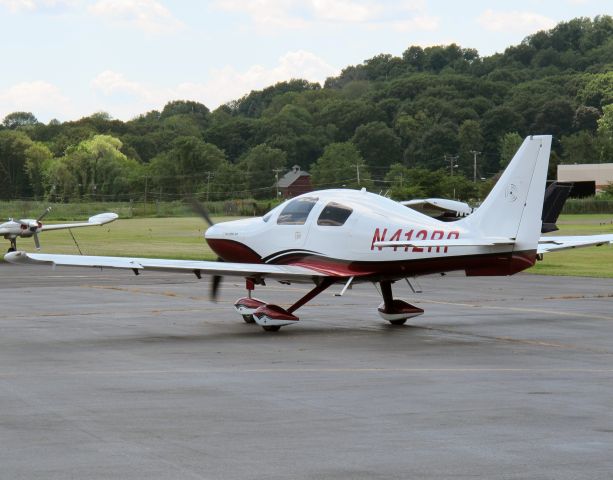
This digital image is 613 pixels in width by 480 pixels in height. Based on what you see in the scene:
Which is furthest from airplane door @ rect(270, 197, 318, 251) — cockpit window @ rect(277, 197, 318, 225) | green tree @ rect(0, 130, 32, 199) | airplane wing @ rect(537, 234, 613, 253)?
green tree @ rect(0, 130, 32, 199)

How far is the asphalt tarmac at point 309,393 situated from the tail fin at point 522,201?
165 centimetres

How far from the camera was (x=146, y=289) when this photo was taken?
1111 inches

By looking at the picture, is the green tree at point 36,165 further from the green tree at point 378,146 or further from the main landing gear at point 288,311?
the main landing gear at point 288,311

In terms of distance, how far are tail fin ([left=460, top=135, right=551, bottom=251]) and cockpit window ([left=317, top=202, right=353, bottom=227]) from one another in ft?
7.79

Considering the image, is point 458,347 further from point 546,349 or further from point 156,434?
point 156,434

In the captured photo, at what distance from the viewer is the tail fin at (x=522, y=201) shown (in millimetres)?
16891

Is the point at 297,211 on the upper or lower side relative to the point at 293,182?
lower

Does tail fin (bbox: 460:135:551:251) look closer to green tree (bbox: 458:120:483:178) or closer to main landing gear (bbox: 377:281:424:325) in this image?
main landing gear (bbox: 377:281:424:325)

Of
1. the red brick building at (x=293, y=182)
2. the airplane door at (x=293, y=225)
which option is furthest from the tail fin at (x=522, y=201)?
the red brick building at (x=293, y=182)

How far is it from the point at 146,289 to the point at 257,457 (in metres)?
20.0

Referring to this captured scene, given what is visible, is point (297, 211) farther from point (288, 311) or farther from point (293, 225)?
point (288, 311)

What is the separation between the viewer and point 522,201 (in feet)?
55.5

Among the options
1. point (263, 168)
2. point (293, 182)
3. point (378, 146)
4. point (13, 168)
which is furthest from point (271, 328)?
point (13, 168)

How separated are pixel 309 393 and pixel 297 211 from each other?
24.8ft
